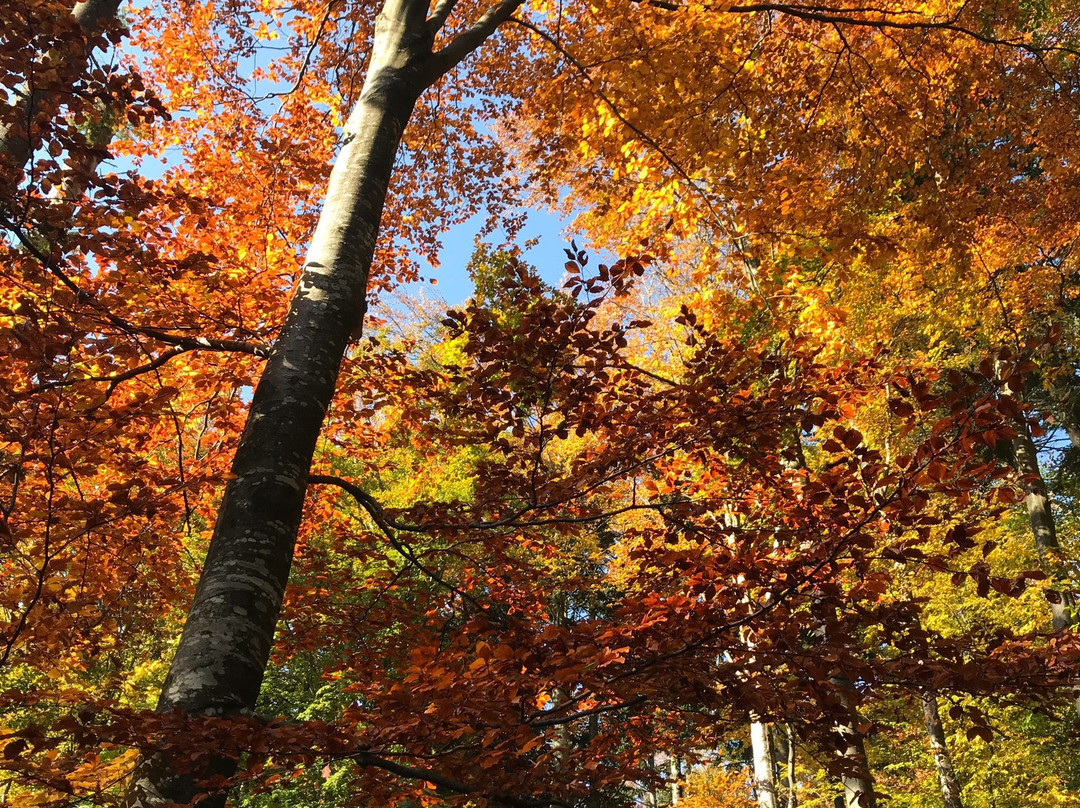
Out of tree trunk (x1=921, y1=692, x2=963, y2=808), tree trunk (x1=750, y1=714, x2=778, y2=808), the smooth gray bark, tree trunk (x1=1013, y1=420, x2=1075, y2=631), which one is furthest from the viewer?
tree trunk (x1=921, y1=692, x2=963, y2=808)

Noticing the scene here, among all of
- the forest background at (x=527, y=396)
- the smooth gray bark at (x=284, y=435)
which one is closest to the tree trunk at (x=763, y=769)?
the forest background at (x=527, y=396)

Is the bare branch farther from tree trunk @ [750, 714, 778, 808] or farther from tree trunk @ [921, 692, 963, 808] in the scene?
tree trunk @ [921, 692, 963, 808]

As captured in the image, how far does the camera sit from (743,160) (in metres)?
5.29

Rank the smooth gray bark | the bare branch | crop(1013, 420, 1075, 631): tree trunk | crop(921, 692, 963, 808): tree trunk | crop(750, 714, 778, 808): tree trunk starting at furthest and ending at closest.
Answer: crop(921, 692, 963, 808): tree trunk, crop(1013, 420, 1075, 631): tree trunk, crop(750, 714, 778, 808): tree trunk, the bare branch, the smooth gray bark

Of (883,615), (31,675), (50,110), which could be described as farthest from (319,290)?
(31,675)

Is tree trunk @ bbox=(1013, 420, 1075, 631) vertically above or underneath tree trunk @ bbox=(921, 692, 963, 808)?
above

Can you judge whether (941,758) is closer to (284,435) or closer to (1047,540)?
(1047,540)

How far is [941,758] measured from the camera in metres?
10.9

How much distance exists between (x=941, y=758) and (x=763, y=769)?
5.81m

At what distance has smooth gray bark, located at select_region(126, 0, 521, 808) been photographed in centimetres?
190

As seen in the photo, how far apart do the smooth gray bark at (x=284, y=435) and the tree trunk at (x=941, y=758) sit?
11161 mm

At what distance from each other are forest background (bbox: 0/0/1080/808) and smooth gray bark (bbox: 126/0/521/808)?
15 millimetres

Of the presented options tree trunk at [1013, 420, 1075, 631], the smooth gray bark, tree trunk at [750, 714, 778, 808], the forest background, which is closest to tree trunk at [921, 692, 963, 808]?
the forest background

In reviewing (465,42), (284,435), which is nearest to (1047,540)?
(465,42)
